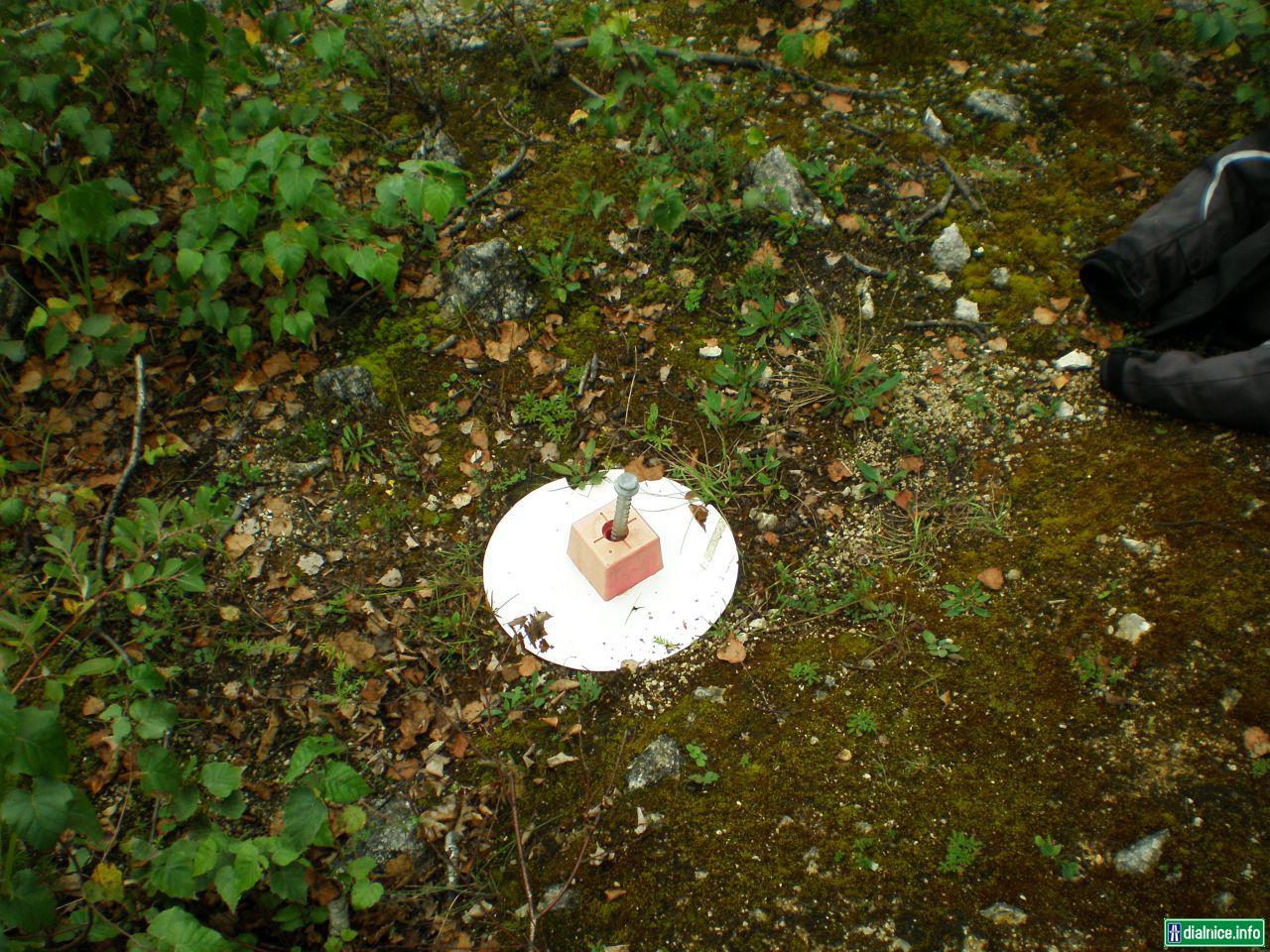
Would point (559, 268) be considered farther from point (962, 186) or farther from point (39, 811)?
point (39, 811)

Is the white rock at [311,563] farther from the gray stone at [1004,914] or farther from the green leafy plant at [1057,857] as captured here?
the green leafy plant at [1057,857]

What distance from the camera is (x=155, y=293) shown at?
3295 millimetres

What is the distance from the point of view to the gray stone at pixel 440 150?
3.94m

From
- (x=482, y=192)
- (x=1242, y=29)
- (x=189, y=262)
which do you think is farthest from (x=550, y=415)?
(x=1242, y=29)

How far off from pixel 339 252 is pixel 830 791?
274 centimetres

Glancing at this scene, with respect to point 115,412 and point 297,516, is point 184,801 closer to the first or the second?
point 297,516

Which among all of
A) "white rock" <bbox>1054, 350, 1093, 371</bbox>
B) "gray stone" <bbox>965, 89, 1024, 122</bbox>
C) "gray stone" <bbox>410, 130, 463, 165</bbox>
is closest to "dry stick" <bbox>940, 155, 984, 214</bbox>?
"gray stone" <bbox>965, 89, 1024, 122</bbox>

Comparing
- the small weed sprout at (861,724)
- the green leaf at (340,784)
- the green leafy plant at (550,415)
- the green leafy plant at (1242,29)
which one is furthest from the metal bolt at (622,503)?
the green leafy plant at (1242,29)

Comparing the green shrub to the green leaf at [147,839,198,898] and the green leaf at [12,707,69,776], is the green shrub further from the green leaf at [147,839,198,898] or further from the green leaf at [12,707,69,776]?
the green leaf at [147,839,198,898]

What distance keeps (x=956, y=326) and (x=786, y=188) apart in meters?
1.07

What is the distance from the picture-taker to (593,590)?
2.89m

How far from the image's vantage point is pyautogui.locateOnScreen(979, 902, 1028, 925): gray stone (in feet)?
7.06

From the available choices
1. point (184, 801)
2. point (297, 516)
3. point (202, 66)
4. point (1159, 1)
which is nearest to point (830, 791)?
point (184, 801)

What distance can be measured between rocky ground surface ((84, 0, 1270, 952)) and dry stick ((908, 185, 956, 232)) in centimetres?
3
